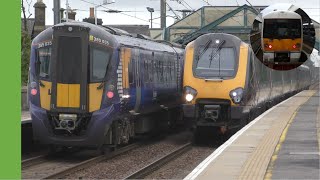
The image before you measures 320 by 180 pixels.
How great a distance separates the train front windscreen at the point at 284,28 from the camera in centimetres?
1759

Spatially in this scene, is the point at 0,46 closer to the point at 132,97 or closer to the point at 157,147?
the point at 132,97

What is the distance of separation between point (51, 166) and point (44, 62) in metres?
2.53

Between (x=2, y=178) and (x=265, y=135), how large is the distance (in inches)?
283

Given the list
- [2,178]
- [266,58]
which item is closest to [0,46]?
[2,178]

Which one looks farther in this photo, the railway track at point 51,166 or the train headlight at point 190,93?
the train headlight at point 190,93

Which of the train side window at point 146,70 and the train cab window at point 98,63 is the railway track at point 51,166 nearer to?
the train cab window at point 98,63

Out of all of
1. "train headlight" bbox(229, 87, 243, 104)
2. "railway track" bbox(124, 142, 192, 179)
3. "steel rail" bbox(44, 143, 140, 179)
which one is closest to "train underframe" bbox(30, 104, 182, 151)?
"steel rail" bbox(44, 143, 140, 179)

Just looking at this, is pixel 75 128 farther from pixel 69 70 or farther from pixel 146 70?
pixel 146 70

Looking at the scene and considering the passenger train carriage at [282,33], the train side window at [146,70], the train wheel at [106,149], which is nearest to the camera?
the train wheel at [106,149]

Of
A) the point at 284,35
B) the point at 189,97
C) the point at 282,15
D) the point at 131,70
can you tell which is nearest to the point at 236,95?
the point at 189,97

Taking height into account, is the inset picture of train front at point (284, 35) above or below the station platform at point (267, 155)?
above

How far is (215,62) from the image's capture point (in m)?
18.7

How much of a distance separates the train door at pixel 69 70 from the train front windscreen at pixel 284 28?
603cm

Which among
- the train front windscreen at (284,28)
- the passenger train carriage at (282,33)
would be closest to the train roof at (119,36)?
the passenger train carriage at (282,33)
